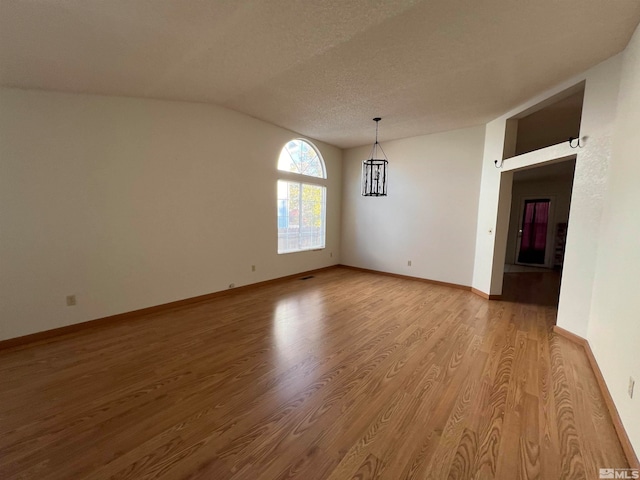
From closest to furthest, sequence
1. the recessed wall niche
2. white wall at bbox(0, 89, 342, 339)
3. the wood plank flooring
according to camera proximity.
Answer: the wood plank flooring < white wall at bbox(0, 89, 342, 339) < the recessed wall niche

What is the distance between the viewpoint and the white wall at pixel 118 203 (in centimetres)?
245

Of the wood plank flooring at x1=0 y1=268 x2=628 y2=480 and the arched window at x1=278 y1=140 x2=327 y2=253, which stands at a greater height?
the arched window at x1=278 y1=140 x2=327 y2=253

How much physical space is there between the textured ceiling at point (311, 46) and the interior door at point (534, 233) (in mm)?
5233

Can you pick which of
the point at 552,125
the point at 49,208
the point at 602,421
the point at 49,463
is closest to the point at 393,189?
the point at 552,125

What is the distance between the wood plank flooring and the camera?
52.6 inches

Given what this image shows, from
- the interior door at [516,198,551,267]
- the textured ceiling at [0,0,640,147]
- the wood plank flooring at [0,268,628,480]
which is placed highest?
the textured ceiling at [0,0,640,147]

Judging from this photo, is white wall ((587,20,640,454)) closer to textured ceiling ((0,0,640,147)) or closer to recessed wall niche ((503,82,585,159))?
textured ceiling ((0,0,640,147))

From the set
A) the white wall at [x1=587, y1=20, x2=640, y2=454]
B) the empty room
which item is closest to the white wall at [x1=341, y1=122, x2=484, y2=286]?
the empty room

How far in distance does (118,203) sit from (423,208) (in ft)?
15.8

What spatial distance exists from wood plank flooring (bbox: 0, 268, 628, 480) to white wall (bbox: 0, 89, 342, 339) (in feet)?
1.67

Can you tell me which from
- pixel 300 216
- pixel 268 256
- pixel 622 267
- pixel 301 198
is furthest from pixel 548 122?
pixel 268 256

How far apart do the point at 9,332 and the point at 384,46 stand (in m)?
4.33

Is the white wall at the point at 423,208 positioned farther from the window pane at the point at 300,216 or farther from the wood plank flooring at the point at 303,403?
the wood plank flooring at the point at 303,403

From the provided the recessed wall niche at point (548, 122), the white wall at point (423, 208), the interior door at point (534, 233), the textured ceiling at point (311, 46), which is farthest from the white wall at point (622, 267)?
the interior door at point (534, 233)
